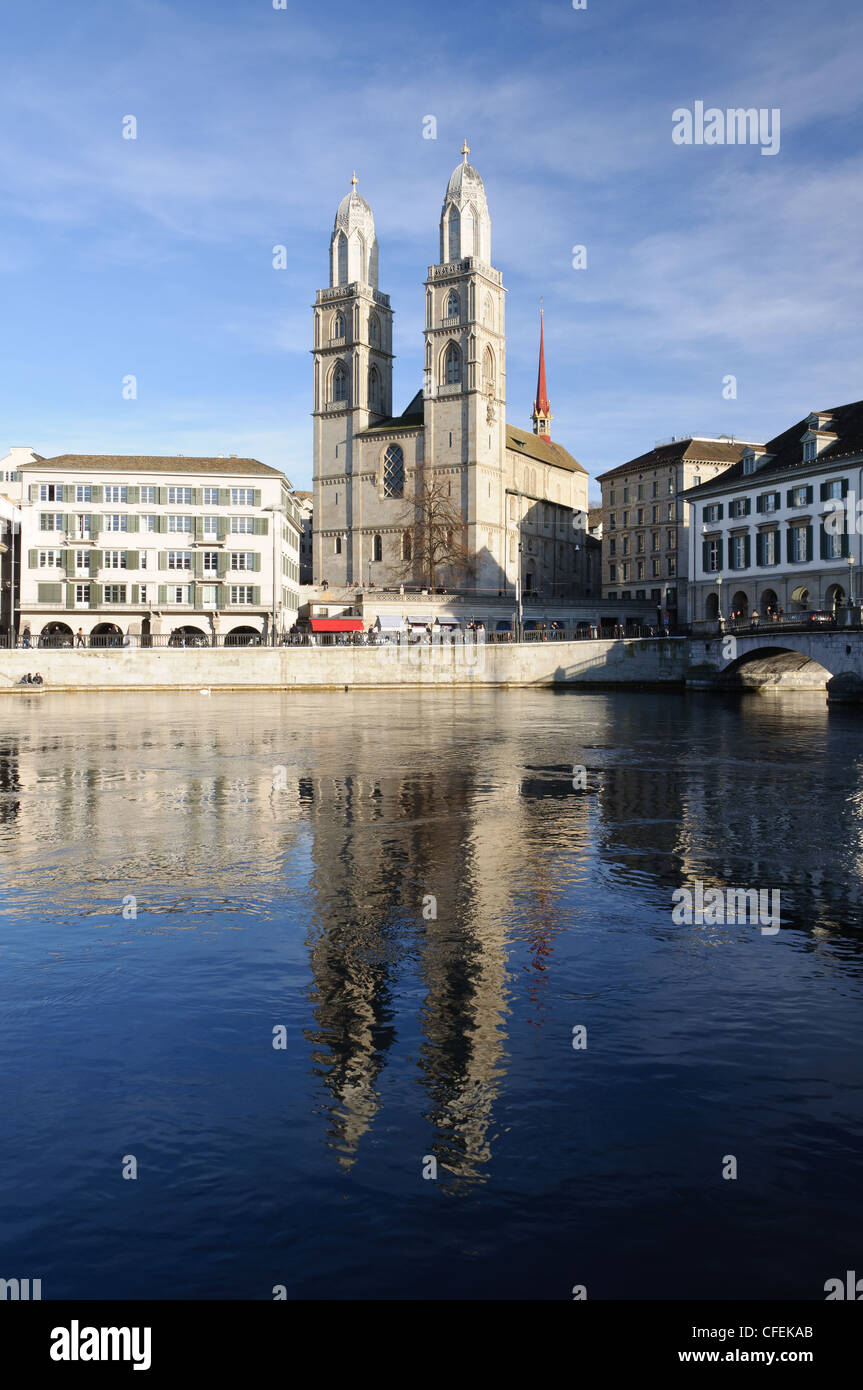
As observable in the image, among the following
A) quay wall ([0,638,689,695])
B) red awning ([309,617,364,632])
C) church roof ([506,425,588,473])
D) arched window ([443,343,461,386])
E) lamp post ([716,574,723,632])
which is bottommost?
quay wall ([0,638,689,695])

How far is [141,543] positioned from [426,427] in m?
32.1

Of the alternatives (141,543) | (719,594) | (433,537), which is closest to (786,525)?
(719,594)

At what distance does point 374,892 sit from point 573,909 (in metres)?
2.25

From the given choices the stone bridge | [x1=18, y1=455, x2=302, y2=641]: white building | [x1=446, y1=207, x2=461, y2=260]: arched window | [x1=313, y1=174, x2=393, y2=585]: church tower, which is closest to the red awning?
[x1=18, y1=455, x2=302, y2=641]: white building

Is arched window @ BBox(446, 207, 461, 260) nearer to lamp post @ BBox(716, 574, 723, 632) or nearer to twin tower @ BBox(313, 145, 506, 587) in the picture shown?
twin tower @ BBox(313, 145, 506, 587)

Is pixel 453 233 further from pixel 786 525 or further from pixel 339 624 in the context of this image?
pixel 786 525

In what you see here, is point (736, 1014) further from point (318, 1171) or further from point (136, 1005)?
point (136, 1005)

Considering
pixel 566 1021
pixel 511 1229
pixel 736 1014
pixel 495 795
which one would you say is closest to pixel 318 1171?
pixel 511 1229

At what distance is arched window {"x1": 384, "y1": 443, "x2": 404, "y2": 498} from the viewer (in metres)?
100

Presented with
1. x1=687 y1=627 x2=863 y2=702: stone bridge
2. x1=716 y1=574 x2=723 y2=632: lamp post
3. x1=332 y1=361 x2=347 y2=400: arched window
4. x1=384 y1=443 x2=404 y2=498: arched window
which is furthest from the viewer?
x1=332 y1=361 x2=347 y2=400: arched window

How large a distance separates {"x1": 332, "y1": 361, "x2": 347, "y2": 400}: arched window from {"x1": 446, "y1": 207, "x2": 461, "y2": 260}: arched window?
1431 centimetres

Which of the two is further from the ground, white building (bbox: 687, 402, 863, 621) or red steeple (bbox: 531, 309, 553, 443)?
red steeple (bbox: 531, 309, 553, 443)

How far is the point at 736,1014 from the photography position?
27.1 feet

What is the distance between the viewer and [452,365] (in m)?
98.4
